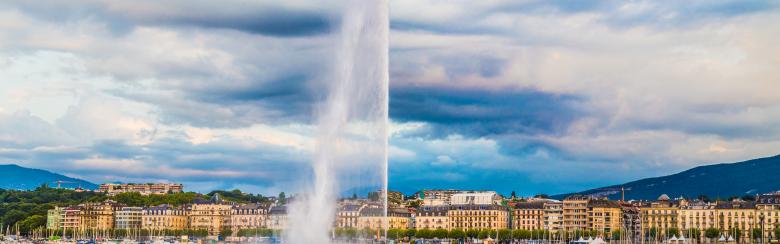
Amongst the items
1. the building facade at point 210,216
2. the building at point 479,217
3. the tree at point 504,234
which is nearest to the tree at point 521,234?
the tree at point 504,234

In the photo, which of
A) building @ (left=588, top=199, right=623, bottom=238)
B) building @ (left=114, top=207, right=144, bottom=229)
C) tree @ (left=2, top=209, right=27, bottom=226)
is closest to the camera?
building @ (left=588, top=199, right=623, bottom=238)

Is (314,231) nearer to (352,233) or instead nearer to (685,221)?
(352,233)

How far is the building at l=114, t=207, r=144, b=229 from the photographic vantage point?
15612 centimetres

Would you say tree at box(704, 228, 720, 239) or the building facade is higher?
the building facade

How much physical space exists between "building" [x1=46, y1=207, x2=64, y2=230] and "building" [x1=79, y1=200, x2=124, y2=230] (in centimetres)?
326

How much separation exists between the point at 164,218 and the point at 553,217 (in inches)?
2260

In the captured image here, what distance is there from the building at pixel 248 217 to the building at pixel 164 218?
911 cm

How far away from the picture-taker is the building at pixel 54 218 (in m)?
156

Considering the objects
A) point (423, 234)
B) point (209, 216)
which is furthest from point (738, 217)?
point (209, 216)

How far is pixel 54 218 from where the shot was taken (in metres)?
160

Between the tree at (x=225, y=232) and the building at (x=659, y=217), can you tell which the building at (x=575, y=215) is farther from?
the tree at (x=225, y=232)

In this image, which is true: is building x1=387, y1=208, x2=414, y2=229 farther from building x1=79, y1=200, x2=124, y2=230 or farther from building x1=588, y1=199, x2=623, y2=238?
building x1=79, y1=200, x2=124, y2=230

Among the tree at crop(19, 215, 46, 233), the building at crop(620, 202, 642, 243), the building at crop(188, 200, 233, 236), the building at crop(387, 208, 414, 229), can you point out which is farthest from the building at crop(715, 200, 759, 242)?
the tree at crop(19, 215, 46, 233)

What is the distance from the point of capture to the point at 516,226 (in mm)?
132500
